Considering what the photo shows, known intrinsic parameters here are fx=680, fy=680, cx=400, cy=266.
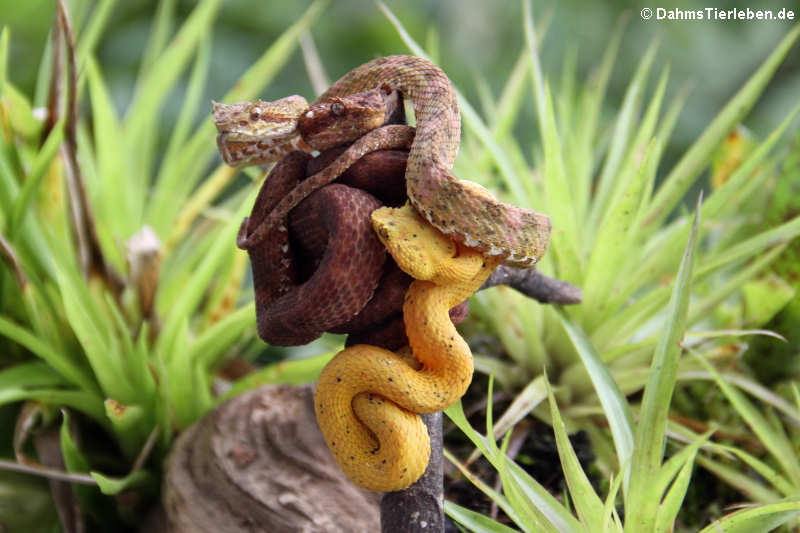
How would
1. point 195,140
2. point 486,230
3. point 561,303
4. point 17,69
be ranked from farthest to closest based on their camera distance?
point 17,69 < point 195,140 < point 561,303 < point 486,230

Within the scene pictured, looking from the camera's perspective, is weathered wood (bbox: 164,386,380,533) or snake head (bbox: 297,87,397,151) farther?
weathered wood (bbox: 164,386,380,533)

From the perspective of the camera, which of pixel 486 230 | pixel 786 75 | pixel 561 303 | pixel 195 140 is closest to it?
pixel 486 230

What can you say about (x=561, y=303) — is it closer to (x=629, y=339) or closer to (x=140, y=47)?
(x=629, y=339)

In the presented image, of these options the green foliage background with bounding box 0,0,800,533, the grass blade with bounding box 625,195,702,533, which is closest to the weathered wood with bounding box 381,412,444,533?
the green foliage background with bounding box 0,0,800,533

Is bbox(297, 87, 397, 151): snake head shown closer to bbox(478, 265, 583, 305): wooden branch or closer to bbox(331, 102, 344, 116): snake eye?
bbox(331, 102, 344, 116): snake eye

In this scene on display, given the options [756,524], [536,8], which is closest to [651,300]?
[756,524]

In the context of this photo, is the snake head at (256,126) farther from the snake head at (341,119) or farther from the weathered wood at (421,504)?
the weathered wood at (421,504)
